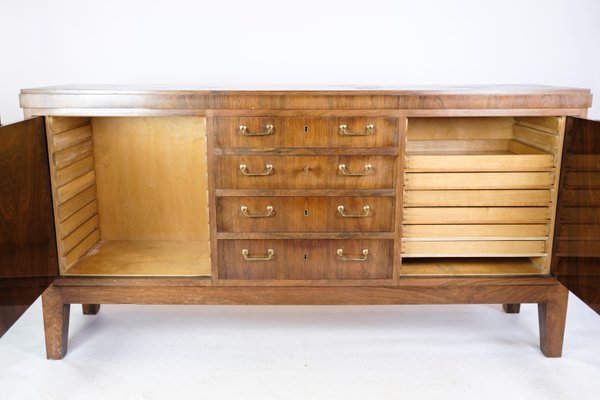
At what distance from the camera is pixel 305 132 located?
2.44 m

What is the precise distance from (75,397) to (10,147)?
100cm

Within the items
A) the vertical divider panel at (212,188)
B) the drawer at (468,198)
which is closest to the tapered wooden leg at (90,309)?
the vertical divider panel at (212,188)

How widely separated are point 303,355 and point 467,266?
850 millimetres

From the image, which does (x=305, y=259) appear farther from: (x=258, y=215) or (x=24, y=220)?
(x=24, y=220)

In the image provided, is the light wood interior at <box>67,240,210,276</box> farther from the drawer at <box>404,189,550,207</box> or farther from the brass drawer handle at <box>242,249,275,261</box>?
the drawer at <box>404,189,550,207</box>

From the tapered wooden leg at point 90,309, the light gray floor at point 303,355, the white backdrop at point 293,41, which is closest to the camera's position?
the light gray floor at point 303,355

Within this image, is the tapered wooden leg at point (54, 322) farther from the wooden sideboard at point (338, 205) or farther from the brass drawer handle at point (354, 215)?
the brass drawer handle at point (354, 215)

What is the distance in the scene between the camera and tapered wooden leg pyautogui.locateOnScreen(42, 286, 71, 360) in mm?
2586

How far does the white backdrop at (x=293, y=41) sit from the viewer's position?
3.33 metres

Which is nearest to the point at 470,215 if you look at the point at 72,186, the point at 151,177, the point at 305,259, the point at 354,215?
the point at 354,215

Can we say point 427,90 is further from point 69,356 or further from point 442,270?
point 69,356

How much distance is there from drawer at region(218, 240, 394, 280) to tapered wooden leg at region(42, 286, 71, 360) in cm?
72

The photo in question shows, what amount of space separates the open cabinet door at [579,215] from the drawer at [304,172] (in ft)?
2.34

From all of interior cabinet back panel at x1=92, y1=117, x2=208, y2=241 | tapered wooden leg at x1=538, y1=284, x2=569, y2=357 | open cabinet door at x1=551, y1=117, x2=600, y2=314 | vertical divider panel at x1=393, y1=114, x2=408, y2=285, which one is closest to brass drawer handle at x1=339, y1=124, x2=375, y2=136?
vertical divider panel at x1=393, y1=114, x2=408, y2=285
